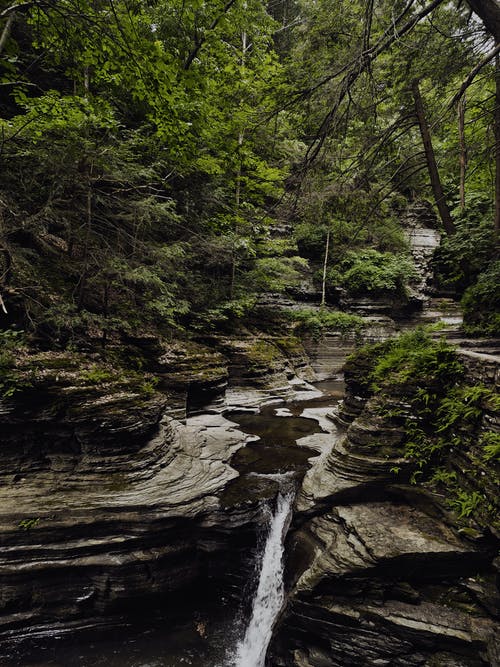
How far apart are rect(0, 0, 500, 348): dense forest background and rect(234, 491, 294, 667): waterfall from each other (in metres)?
6.04

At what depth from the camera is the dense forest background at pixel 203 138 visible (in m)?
4.47


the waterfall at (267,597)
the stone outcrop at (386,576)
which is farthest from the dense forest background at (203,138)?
the waterfall at (267,597)

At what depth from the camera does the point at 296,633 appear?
535 cm

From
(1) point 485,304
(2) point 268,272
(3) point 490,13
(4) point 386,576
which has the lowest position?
(4) point 386,576

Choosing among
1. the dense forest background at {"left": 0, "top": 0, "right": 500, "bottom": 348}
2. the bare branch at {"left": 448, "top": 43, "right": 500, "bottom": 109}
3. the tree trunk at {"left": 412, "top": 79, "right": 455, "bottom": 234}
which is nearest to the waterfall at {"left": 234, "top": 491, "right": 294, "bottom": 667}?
the dense forest background at {"left": 0, "top": 0, "right": 500, "bottom": 348}

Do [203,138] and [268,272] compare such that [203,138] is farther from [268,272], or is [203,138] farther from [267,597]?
[267,597]

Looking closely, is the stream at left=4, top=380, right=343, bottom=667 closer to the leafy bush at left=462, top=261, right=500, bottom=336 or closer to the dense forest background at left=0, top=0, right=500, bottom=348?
the dense forest background at left=0, top=0, right=500, bottom=348

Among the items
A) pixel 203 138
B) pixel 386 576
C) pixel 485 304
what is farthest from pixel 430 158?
pixel 386 576

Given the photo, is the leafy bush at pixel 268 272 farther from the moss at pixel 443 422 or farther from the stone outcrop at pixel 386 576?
the stone outcrop at pixel 386 576

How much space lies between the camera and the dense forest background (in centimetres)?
447

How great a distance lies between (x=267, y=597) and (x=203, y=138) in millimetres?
13170

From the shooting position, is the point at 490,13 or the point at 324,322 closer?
the point at 490,13

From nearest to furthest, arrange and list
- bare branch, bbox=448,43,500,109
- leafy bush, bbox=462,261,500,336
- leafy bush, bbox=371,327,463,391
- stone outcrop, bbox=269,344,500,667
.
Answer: bare branch, bbox=448,43,500,109, stone outcrop, bbox=269,344,500,667, leafy bush, bbox=371,327,463,391, leafy bush, bbox=462,261,500,336

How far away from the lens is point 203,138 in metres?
11.1
